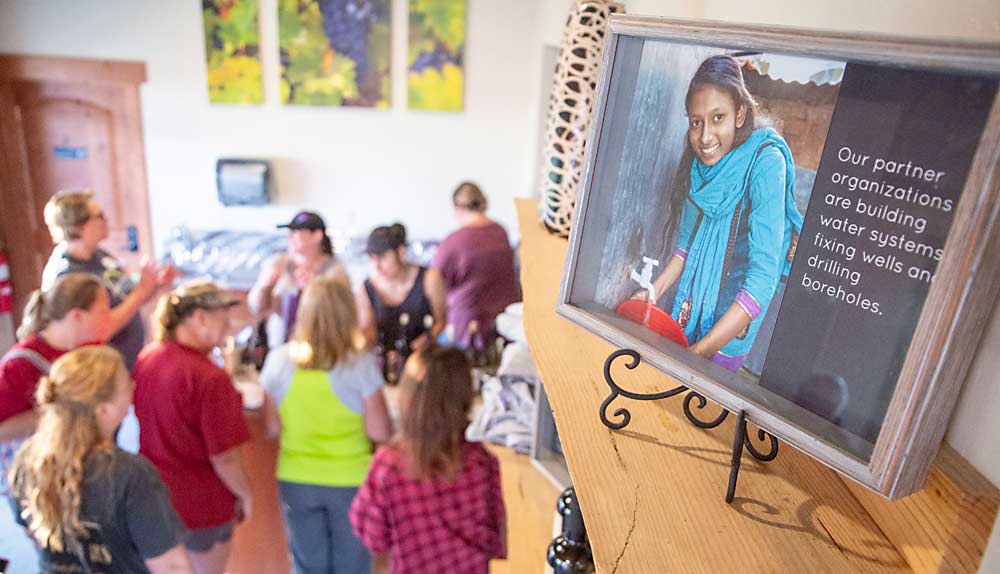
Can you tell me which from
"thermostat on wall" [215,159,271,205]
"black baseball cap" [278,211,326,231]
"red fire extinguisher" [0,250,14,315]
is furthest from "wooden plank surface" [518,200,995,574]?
"red fire extinguisher" [0,250,14,315]

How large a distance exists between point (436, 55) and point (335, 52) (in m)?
0.71

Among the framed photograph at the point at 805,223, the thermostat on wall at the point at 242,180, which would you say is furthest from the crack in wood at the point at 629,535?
the thermostat on wall at the point at 242,180

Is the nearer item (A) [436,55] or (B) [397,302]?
(B) [397,302]

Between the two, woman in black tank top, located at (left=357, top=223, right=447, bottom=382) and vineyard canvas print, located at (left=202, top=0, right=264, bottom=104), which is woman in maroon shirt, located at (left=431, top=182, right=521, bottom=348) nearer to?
woman in black tank top, located at (left=357, top=223, right=447, bottom=382)

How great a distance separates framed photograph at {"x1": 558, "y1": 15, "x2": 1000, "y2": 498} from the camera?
18.7 inches

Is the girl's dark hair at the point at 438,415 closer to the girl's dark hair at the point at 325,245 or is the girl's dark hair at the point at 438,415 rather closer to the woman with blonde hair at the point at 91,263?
the girl's dark hair at the point at 325,245

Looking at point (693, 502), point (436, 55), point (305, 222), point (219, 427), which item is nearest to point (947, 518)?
point (693, 502)

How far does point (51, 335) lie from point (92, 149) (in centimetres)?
316

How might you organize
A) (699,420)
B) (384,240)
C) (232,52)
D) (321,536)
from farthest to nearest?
(232,52) → (384,240) → (321,536) → (699,420)

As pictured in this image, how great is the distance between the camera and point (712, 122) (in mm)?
655

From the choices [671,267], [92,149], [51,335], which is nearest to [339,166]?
[92,149]

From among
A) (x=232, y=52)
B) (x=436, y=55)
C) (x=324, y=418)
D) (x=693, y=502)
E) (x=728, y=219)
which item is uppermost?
(x=436, y=55)

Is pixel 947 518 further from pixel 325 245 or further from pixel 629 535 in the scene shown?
pixel 325 245

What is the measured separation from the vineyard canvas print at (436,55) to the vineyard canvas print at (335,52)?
19 cm
